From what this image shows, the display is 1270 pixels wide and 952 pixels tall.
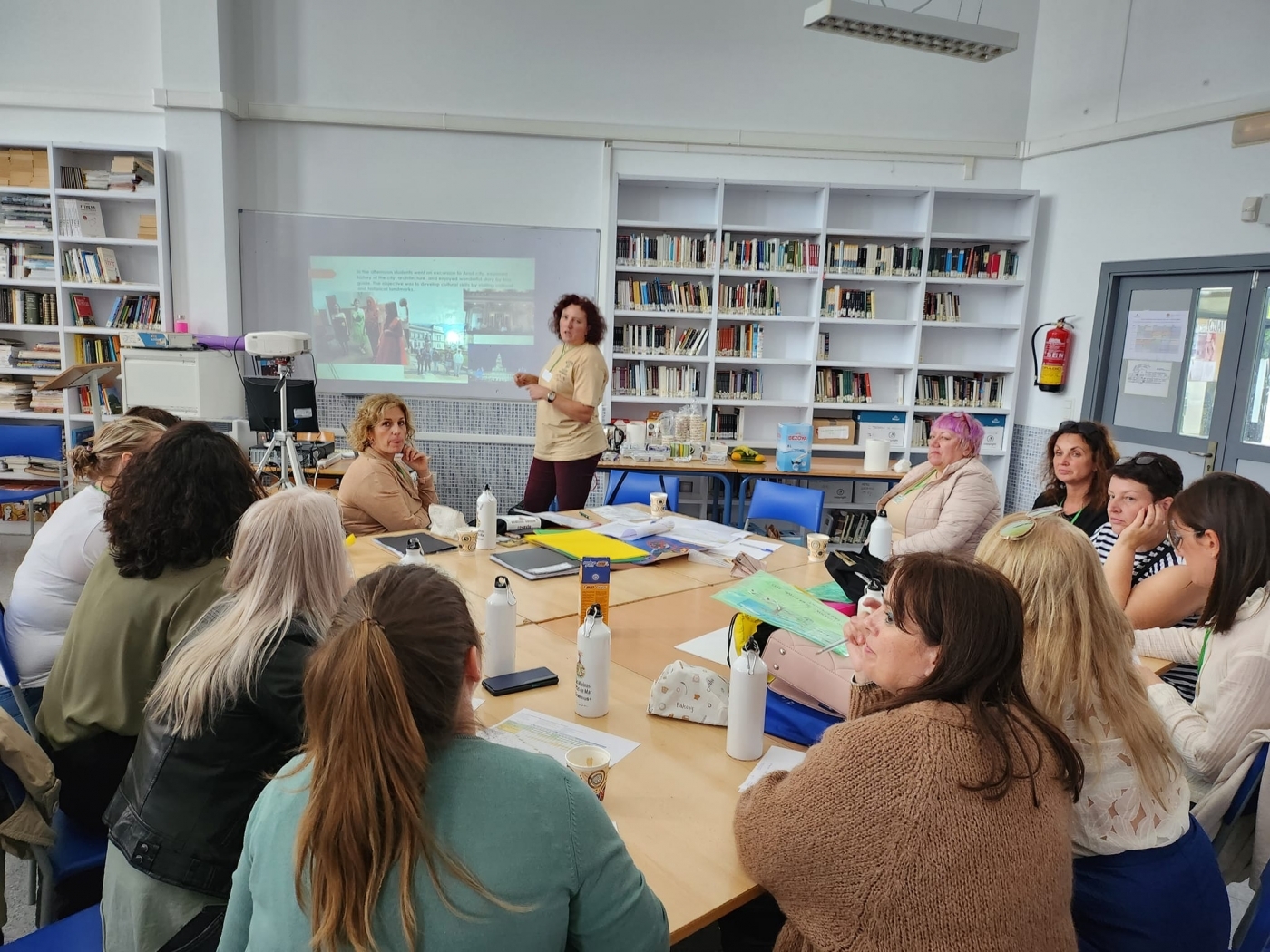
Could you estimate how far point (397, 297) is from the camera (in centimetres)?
578

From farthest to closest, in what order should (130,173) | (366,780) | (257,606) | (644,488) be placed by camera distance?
(130,173)
(644,488)
(257,606)
(366,780)

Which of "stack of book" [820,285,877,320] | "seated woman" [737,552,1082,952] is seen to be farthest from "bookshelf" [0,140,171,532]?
"seated woman" [737,552,1082,952]

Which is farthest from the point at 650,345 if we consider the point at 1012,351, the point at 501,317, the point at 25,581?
the point at 25,581

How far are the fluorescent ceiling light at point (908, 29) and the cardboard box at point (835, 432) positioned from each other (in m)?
2.49

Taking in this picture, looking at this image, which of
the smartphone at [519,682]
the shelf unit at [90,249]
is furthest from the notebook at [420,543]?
the shelf unit at [90,249]

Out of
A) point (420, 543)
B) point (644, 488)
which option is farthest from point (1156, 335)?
point (420, 543)

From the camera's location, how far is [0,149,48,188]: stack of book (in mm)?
5285

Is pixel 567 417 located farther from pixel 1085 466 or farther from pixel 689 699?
pixel 689 699

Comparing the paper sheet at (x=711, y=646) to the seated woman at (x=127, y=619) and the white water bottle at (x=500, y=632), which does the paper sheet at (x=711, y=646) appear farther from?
the seated woman at (x=127, y=619)

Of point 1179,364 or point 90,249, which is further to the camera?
point 90,249

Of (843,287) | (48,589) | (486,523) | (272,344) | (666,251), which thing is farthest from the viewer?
(843,287)

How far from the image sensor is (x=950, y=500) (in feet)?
10.8

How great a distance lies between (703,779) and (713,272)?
180 inches

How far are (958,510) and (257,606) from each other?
2.69 meters
